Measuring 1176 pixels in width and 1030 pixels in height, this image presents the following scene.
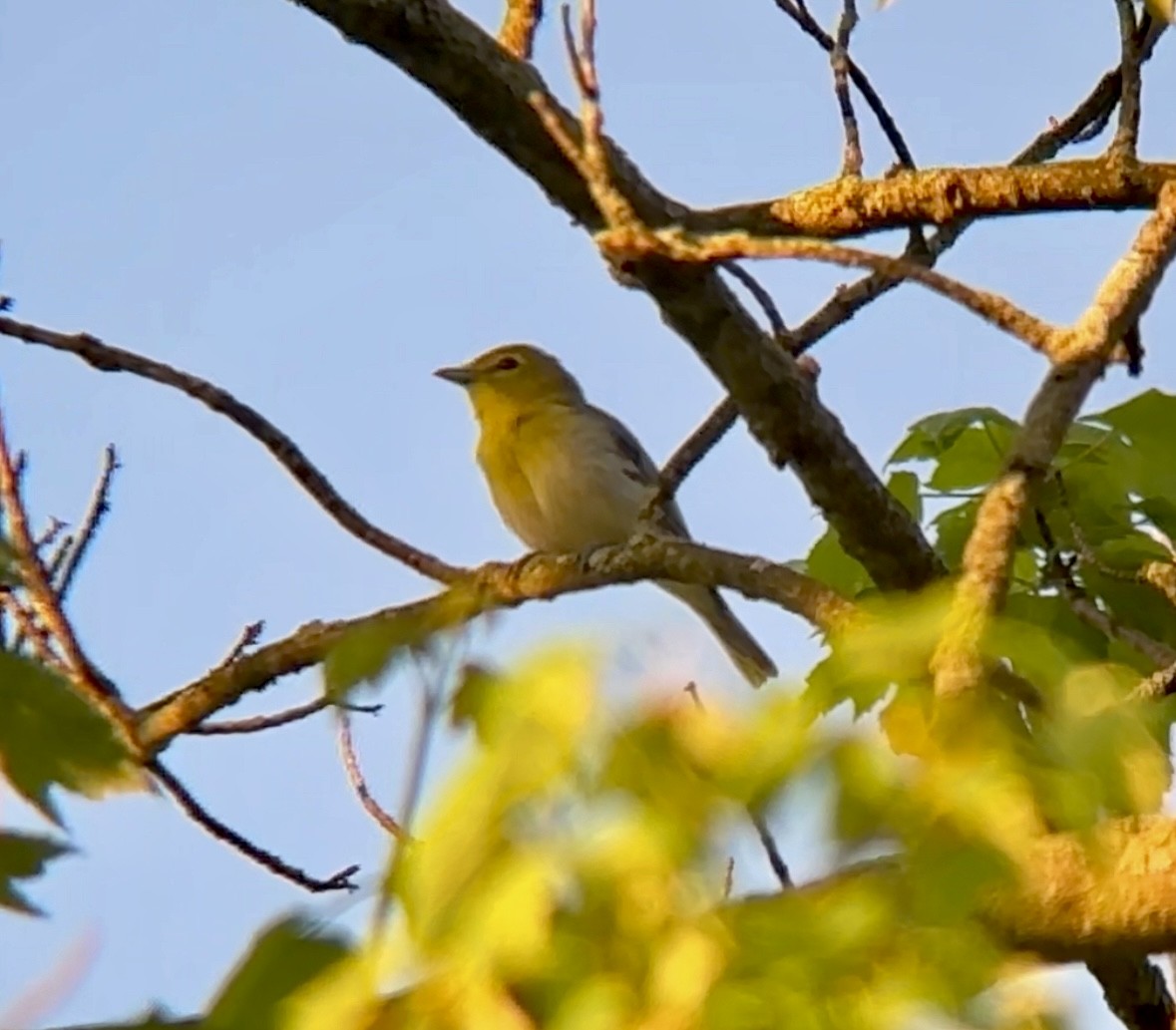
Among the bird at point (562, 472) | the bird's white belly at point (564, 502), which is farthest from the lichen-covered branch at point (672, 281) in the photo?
the bird's white belly at point (564, 502)

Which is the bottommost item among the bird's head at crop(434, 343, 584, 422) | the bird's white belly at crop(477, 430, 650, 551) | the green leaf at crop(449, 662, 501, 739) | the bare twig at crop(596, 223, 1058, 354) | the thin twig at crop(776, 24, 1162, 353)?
the green leaf at crop(449, 662, 501, 739)

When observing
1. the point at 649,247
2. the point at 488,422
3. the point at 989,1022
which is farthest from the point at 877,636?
the point at 488,422

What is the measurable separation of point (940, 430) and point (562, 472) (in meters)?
3.88

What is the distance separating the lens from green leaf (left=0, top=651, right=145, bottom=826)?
199 cm

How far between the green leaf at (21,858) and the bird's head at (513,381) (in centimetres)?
618

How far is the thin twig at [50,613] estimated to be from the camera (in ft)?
11.1

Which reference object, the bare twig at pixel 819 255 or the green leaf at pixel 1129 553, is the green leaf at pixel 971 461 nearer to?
the green leaf at pixel 1129 553

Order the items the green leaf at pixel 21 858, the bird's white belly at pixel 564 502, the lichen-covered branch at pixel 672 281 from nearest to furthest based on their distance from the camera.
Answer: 1. the green leaf at pixel 21 858
2. the lichen-covered branch at pixel 672 281
3. the bird's white belly at pixel 564 502

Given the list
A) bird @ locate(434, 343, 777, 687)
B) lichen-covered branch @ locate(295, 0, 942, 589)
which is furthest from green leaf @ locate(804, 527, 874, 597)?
bird @ locate(434, 343, 777, 687)

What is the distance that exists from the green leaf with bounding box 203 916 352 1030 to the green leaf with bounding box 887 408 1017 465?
96.9 inches

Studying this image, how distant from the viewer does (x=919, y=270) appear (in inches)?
93.8

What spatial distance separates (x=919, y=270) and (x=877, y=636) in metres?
0.75

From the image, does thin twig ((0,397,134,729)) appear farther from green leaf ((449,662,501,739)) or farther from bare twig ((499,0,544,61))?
green leaf ((449,662,501,739))

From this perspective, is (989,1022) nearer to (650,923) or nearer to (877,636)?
(650,923)
